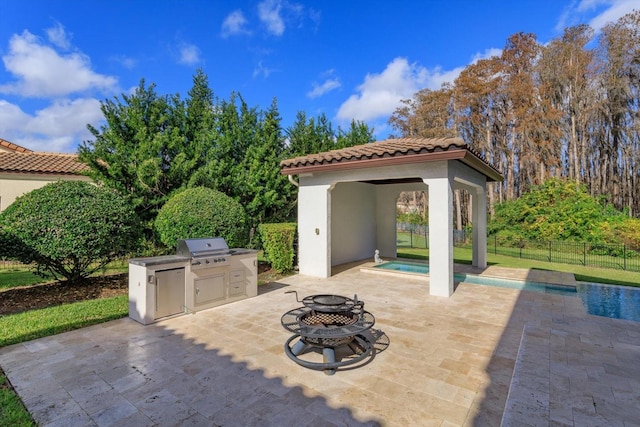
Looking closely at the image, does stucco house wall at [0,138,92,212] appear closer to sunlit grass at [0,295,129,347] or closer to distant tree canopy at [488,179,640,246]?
sunlit grass at [0,295,129,347]

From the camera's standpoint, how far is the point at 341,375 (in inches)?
154

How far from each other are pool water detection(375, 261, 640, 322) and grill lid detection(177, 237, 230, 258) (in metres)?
7.26

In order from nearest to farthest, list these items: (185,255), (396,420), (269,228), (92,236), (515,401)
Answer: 1. (396,420)
2. (515,401)
3. (185,255)
4. (92,236)
5. (269,228)

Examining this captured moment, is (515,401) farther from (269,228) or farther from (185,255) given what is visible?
(269,228)

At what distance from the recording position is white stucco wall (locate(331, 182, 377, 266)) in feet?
40.8

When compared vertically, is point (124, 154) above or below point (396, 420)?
above

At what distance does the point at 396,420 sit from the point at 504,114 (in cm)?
2909

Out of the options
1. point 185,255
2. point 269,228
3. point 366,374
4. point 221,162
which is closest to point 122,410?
point 366,374

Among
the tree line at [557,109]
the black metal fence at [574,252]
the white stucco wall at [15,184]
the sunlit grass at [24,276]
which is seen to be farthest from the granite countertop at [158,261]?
the tree line at [557,109]

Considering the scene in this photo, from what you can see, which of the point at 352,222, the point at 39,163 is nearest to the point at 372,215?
the point at 352,222

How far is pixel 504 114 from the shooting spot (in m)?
25.8

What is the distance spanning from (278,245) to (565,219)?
19338mm

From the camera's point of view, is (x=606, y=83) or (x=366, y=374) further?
(x=606, y=83)

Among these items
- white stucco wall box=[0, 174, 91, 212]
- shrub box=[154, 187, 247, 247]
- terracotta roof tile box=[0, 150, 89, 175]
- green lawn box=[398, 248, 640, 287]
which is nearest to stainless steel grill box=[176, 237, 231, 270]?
shrub box=[154, 187, 247, 247]
